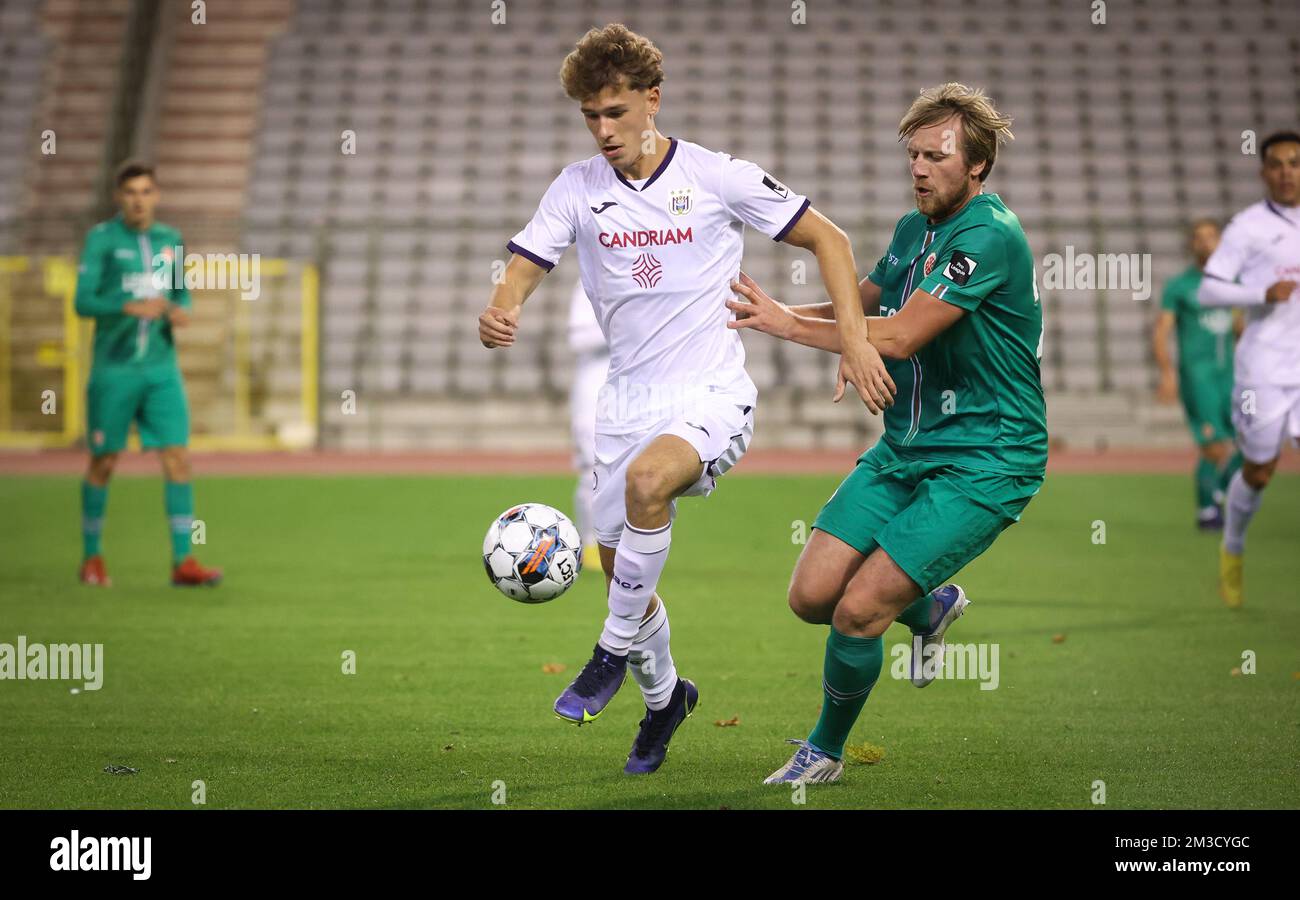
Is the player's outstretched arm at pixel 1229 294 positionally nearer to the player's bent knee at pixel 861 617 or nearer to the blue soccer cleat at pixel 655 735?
the player's bent knee at pixel 861 617

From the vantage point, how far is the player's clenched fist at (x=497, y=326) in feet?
15.7

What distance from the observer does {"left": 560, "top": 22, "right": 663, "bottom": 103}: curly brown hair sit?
4773 mm

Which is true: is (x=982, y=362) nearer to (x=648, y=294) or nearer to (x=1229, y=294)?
(x=648, y=294)

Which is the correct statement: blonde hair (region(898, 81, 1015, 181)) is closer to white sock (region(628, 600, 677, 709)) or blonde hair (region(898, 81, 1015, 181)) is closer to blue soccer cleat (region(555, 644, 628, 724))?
white sock (region(628, 600, 677, 709))

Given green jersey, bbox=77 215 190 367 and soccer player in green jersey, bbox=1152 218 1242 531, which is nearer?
green jersey, bbox=77 215 190 367

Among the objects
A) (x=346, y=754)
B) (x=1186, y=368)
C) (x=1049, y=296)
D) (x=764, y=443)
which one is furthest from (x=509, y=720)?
(x=1049, y=296)

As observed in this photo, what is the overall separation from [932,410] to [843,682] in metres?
0.85

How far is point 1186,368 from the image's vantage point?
12672 millimetres

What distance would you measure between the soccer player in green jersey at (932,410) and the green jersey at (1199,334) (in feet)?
27.4

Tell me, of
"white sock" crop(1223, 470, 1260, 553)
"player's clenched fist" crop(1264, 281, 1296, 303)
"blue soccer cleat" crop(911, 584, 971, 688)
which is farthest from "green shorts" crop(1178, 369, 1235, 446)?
"blue soccer cleat" crop(911, 584, 971, 688)

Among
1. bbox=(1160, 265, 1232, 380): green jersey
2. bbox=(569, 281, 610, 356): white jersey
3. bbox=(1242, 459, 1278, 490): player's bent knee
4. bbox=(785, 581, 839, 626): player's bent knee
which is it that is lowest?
bbox=(785, 581, 839, 626): player's bent knee

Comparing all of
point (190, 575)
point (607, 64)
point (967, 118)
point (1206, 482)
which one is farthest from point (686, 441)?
point (1206, 482)

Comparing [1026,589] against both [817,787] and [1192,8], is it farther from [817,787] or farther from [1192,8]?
[1192,8]

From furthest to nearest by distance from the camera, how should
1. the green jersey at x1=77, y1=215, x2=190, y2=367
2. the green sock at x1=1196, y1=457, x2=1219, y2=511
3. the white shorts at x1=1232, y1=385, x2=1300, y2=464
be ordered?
the green sock at x1=1196, y1=457, x2=1219, y2=511 < the green jersey at x1=77, y1=215, x2=190, y2=367 < the white shorts at x1=1232, y1=385, x2=1300, y2=464
